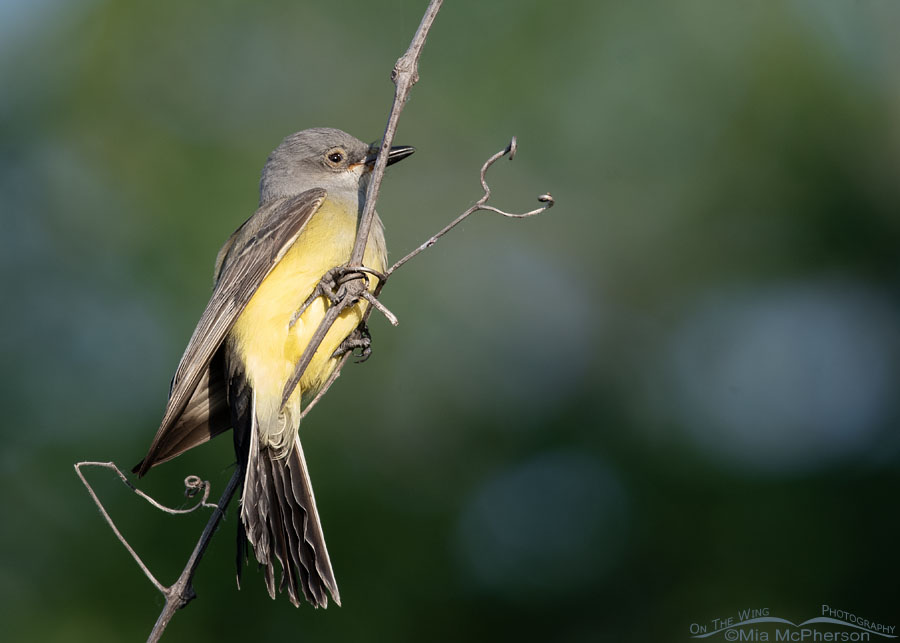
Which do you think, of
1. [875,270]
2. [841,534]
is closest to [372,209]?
[841,534]

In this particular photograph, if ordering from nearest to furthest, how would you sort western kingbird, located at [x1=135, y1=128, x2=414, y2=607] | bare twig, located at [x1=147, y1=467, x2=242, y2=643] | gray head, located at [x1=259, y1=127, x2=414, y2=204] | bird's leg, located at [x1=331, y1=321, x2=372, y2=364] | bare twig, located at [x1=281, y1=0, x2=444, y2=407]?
1. bare twig, located at [x1=147, y1=467, x2=242, y2=643]
2. bare twig, located at [x1=281, y1=0, x2=444, y2=407]
3. western kingbird, located at [x1=135, y1=128, x2=414, y2=607]
4. bird's leg, located at [x1=331, y1=321, x2=372, y2=364]
5. gray head, located at [x1=259, y1=127, x2=414, y2=204]

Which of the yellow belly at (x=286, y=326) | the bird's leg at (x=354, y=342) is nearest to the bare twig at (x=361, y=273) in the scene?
the yellow belly at (x=286, y=326)

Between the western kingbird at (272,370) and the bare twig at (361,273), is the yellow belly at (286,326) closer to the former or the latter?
the western kingbird at (272,370)

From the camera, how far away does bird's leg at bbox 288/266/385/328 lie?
3262 millimetres

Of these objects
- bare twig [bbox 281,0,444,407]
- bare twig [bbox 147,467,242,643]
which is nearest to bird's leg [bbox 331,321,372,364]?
bare twig [bbox 281,0,444,407]

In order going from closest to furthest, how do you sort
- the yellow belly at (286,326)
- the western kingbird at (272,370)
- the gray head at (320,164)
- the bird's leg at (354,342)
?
the western kingbird at (272,370)
the yellow belly at (286,326)
the bird's leg at (354,342)
the gray head at (320,164)

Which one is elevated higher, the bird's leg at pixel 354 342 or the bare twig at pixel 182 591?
the bird's leg at pixel 354 342

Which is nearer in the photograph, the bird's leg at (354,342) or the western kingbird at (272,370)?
the western kingbird at (272,370)

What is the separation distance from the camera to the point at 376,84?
760 cm

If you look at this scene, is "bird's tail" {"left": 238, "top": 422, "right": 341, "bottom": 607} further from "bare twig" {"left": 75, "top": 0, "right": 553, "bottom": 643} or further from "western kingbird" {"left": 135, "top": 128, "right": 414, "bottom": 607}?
"bare twig" {"left": 75, "top": 0, "right": 553, "bottom": 643}

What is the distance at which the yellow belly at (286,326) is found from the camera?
144 inches

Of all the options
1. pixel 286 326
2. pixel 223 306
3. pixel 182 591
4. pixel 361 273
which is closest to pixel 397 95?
pixel 361 273

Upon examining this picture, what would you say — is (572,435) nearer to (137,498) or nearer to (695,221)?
(695,221)

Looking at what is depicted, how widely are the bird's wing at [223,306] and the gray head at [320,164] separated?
1.14 ft
